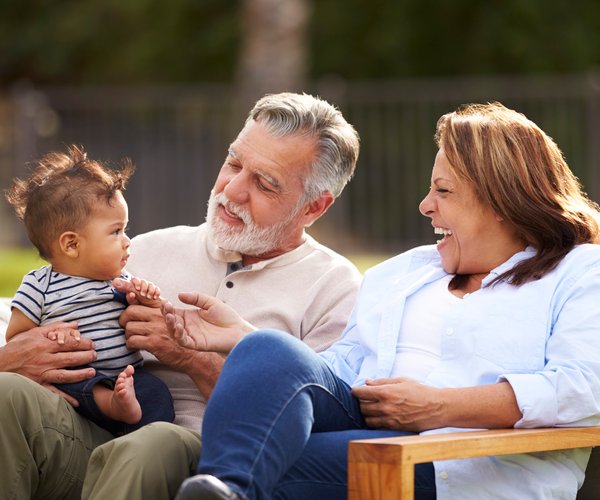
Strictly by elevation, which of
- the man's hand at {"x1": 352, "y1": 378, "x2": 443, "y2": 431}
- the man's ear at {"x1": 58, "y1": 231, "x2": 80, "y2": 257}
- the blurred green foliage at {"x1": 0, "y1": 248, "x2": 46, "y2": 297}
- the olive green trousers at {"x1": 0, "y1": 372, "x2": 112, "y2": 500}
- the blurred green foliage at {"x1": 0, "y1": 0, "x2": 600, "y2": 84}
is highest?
the man's ear at {"x1": 58, "y1": 231, "x2": 80, "y2": 257}

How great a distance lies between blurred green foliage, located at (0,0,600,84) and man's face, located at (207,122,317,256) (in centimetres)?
1207

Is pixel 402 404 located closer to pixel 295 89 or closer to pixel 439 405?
pixel 439 405

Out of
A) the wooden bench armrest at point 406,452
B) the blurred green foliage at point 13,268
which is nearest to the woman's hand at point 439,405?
the wooden bench armrest at point 406,452

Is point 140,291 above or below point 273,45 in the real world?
above

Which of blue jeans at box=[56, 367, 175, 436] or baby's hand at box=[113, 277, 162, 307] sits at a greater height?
baby's hand at box=[113, 277, 162, 307]

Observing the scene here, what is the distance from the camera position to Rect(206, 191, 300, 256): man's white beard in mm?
3922

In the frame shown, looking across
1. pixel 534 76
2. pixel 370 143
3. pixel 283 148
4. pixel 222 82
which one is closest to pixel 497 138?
pixel 283 148

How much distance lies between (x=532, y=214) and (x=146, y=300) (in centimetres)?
114

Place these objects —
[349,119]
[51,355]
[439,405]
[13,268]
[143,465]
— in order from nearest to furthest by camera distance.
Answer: [143,465]
[439,405]
[51,355]
[13,268]
[349,119]

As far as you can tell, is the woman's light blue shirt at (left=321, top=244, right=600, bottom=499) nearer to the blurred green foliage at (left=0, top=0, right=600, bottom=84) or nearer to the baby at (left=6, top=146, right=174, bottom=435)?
the baby at (left=6, top=146, right=174, bottom=435)

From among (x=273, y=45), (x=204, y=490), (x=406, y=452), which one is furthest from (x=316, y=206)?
(x=273, y=45)

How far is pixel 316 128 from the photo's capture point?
404cm

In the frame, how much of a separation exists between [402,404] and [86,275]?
1.01m

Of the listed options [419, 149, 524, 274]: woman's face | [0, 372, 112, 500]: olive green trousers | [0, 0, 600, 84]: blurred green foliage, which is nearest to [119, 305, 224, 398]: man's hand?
[0, 372, 112, 500]: olive green trousers
